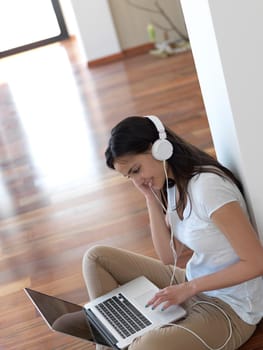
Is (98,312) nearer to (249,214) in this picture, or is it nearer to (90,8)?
(249,214)

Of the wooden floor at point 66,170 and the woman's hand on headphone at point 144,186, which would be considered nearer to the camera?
the woman's hand on headphone at point 144,186

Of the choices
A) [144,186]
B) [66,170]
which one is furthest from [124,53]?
[144,186]

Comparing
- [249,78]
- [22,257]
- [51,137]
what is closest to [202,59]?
[249,78]

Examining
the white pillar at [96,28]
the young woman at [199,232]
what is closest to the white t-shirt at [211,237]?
the young woman at [199,232]

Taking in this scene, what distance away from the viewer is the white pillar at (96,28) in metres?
4.84

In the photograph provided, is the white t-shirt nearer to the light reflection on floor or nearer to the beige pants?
the beige pants

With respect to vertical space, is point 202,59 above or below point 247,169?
above

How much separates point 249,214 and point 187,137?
63.3 inches

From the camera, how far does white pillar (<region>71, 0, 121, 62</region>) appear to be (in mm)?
4844

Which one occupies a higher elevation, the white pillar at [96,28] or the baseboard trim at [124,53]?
the white pillar at [96,28]

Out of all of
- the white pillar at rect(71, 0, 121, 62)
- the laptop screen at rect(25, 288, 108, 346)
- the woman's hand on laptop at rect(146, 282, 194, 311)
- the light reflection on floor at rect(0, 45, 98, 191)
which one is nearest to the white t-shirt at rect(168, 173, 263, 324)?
the woman's hand on laptop at rect(146, 282, 194, 311)

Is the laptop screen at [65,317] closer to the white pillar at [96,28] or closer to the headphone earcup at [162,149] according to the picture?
the headphone earcup at [162,149]

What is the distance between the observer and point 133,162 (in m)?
1.54

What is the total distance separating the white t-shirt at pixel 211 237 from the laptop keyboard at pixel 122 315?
0.18 m
